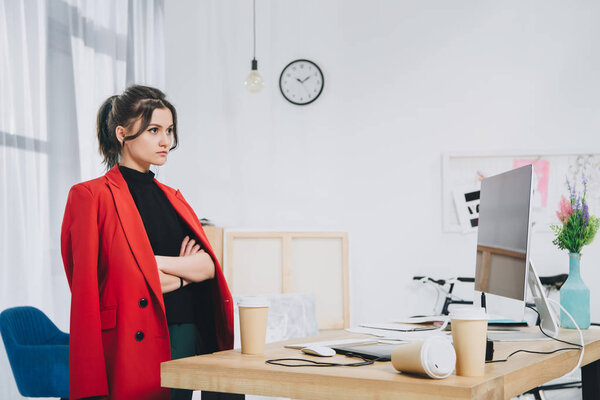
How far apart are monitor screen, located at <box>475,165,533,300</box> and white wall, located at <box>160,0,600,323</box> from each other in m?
2.56

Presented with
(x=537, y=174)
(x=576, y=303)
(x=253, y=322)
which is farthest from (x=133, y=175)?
(x=537, y=174)

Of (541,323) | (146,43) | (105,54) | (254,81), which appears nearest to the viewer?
(541,323)

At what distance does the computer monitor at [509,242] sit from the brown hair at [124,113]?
1025mm

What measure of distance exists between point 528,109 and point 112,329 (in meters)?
3.71

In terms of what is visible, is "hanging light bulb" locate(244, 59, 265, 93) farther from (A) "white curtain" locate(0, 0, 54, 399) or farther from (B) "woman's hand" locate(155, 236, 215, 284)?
(B) "woman's hand" locate(155, 236, 215, 284)

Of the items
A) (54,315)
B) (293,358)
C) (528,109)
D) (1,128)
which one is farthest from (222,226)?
(293,358)

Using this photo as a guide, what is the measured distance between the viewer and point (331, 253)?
4465mm

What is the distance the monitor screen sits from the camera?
1.54 m

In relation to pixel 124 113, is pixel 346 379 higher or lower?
lower

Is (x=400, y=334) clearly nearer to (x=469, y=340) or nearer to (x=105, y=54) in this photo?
(x=469, y=340)

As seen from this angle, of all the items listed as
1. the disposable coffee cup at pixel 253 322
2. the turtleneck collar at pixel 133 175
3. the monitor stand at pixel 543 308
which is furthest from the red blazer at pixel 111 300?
the monitor stand at pixel 543 308

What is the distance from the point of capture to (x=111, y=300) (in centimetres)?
163

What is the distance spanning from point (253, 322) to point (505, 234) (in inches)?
31.2

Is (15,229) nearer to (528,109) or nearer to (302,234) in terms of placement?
(302,234)
